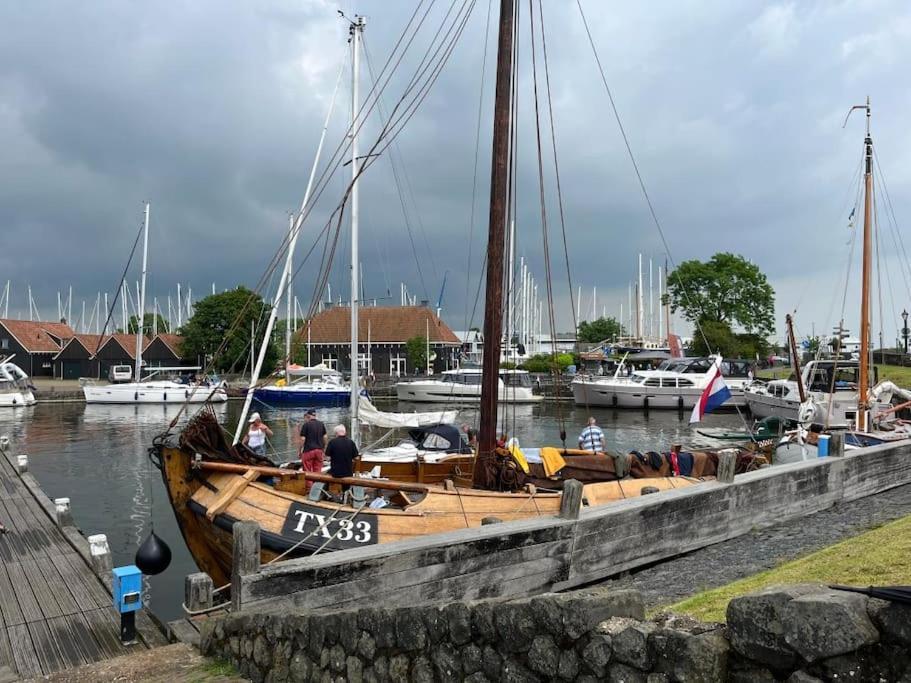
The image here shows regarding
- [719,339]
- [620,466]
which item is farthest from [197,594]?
[719,339]

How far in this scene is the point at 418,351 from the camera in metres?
79.8

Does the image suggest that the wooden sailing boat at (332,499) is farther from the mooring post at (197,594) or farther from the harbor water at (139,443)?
the harbor water at (139,443)

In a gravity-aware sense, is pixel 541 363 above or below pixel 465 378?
above

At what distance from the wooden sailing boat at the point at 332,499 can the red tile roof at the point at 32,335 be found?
85.7 meters

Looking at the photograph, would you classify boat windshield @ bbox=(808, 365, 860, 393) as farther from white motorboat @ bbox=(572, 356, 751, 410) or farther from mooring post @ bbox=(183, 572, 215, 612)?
mooring post @ bbox=(183, 572, 215, 612)

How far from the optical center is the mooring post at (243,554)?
23.2 ft

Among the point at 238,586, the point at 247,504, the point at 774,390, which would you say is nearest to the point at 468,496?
the point at 247,504

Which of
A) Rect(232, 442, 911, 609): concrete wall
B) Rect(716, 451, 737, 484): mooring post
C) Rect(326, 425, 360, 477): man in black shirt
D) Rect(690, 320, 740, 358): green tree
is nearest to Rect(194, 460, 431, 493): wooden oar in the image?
Rect(326, 425, 360, 477): man in black shirt

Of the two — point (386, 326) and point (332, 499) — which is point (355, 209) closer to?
point (332, 499)

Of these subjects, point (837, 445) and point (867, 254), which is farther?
point (867, 254)

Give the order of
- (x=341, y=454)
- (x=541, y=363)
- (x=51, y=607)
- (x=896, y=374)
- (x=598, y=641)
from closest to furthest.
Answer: (x=598, y=641) < (x=51, y=607) < (x=341, y=454) < (x=896, y=374) < (x=541, y=363)

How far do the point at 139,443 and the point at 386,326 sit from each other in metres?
51.9

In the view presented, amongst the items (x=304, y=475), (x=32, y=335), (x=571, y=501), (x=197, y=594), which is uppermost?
(x=32, y=335)

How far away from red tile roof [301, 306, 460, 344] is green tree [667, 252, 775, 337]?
1138 inches
